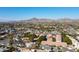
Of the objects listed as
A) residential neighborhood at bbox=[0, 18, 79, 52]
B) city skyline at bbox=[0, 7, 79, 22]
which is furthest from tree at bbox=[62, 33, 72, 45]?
city skyline at bbox=[0, 7, 79, 22]

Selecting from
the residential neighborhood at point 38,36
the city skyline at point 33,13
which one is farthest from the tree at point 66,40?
the city skyline at point 33,13

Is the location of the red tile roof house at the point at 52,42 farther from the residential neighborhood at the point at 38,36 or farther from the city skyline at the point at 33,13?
the city skyline at the point at 33,13

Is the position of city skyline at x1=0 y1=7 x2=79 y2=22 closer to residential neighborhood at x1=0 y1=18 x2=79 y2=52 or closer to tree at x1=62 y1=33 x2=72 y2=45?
residential neighborhood at x1=0 y1=18 x2=79 y2=52

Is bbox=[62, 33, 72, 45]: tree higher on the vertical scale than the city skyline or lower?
lower

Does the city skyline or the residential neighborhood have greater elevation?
the city skyline

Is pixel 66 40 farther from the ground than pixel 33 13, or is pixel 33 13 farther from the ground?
pixel 33 13

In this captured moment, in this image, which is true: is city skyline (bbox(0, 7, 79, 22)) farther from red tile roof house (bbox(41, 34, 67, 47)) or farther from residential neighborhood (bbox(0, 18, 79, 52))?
red tile roof house (bbox(41, 34, 67, 47))

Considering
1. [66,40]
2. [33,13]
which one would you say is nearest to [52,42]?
[66,40]

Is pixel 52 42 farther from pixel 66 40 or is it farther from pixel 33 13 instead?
pixel 33 13

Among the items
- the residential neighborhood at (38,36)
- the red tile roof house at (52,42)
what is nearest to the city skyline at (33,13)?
the residential neighborhood at (38,36)

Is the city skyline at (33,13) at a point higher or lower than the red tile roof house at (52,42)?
higher

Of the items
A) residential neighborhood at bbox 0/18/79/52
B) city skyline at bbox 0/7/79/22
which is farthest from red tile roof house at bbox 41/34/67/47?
city skyline at bbox 0/7/79/22

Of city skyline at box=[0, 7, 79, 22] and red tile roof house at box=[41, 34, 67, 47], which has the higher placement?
city skyline at box=[0, 7, 79, 22]
